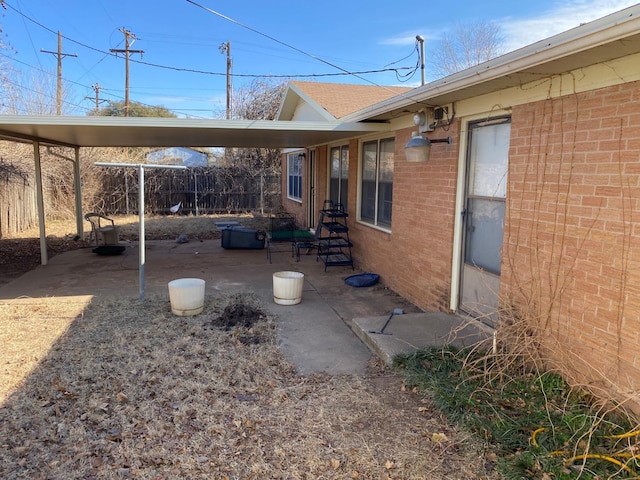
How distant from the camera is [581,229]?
11.2 feet

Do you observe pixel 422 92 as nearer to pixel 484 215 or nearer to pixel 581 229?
pixel 484 215

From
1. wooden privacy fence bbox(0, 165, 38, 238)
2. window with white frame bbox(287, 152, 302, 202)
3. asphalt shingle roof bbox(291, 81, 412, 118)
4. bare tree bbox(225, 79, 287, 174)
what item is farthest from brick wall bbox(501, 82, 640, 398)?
bare tree bbox(225, 79, 287, 174)

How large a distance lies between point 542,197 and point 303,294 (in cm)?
385

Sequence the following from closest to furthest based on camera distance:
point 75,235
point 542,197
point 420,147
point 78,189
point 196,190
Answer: point 542,197, point 420,147, point 78,189, point 75,235, point 196,190

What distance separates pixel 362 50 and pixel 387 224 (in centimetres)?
1800

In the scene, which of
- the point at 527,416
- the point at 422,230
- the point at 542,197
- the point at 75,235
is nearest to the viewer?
the point at 527,416

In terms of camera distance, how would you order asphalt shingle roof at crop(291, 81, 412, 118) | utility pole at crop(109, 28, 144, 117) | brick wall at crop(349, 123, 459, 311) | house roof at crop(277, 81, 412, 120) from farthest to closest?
utility pole at crop(109, 28, 144, 117) → asphalt shingle roof at crop(291, 81, 412, 118) → house roof at crop(277, 81, 412, 120) → brick wall at crop(349, 123, 459, 311)

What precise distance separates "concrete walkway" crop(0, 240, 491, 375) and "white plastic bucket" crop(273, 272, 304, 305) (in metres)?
0.12

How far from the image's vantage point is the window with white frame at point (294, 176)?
45.0ft

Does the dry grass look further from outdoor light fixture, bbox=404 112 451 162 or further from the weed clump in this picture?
outdoor light fixture, bbox=404 112 451 162

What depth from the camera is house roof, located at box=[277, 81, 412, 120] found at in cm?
867

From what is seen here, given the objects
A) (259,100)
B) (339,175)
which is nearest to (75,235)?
(339,175)

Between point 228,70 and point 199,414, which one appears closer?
point 199,414

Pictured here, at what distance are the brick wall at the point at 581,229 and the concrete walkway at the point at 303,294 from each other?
2.42 ft
